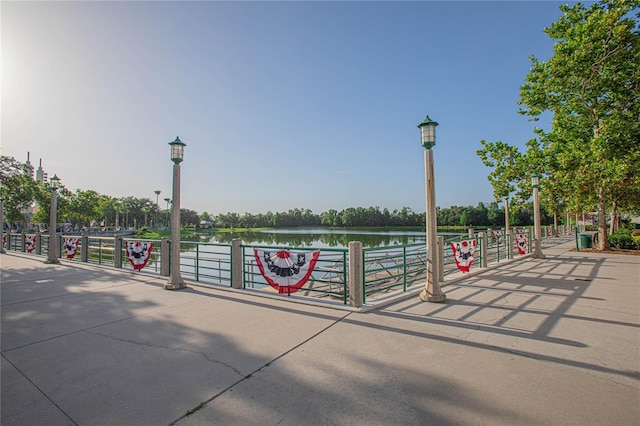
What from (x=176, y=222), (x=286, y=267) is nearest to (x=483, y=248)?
(x=286, y=267)

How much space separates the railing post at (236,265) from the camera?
689 centimetres

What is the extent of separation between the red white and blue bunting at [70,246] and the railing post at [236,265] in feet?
29.0

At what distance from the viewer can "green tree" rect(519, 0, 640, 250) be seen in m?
12.0

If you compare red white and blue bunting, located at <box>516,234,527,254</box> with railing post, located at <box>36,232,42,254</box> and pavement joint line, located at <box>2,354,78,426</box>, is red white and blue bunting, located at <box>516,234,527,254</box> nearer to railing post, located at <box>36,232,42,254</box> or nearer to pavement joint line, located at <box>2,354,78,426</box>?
pavement joint line, located at <box>2,354,78,426</box>

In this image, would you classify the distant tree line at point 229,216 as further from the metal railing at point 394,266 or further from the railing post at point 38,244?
the metal railing at point 394,266

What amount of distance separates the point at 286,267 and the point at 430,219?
122 inches

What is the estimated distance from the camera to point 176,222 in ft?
23.7

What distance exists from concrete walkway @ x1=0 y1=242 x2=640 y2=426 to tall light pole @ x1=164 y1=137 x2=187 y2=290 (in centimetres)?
100

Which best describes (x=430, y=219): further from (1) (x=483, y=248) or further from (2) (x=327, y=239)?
(2) (x=327, y=239)

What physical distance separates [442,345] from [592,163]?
14284mm

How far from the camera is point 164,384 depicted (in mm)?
2822

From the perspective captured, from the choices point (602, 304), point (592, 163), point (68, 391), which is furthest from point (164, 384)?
point (592, 163)

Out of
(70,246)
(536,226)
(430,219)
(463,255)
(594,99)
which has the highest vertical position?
(594,99)

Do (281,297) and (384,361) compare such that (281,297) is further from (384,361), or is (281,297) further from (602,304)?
(602,304)
